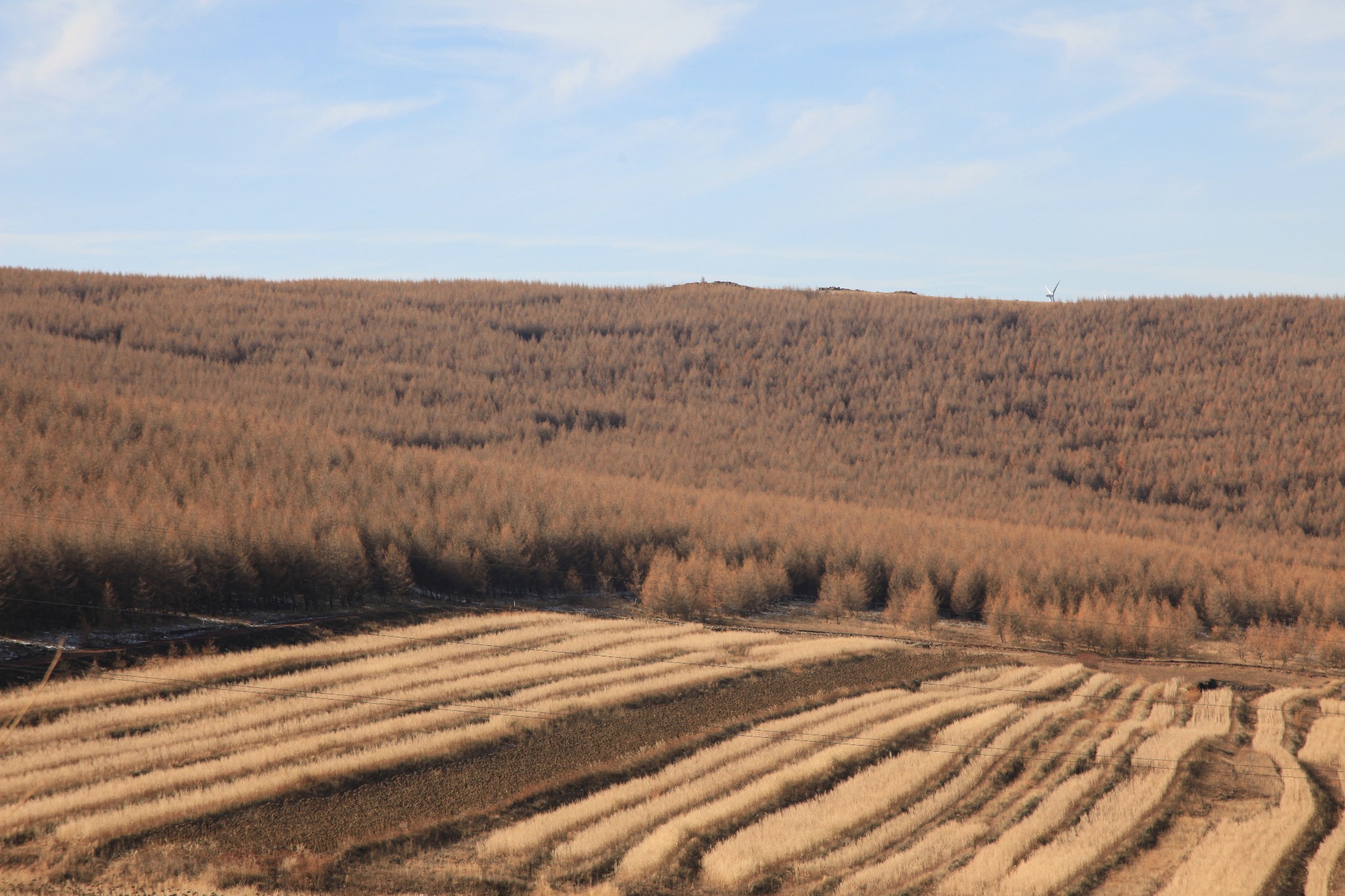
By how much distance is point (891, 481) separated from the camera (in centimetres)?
9356

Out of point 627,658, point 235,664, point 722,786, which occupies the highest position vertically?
point 235,664

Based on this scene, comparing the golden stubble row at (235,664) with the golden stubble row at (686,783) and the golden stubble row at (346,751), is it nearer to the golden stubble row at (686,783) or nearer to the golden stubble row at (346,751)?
the golden stubble row at (346,751)

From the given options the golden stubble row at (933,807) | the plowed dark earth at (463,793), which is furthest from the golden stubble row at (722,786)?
the golden stubble row at (933,807)

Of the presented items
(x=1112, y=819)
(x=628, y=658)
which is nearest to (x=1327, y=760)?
(x=1112, y=819)

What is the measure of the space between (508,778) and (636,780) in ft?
9.43

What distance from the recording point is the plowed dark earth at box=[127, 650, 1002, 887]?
62.0ft

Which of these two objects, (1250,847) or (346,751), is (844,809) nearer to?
(1250,847)

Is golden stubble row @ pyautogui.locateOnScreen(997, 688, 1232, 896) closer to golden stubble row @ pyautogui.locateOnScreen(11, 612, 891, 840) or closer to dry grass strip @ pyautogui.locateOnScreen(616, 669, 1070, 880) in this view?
dry grass strip @ pyautogui.locateOnScreen(616, 669, 1070, 880)

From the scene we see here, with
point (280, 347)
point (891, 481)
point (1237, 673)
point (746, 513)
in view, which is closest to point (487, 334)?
point (280, 347)

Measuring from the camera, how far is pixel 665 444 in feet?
331

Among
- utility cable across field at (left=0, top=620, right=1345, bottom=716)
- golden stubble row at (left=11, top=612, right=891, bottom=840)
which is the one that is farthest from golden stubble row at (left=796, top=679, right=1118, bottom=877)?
golden stubble row at (left=11, top=612, right=891, bottom=840)

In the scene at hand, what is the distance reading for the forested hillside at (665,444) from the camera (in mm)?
47656

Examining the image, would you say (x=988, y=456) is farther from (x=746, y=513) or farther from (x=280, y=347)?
(x=280, y=347)

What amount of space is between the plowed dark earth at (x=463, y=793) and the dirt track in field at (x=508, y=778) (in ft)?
0.11
